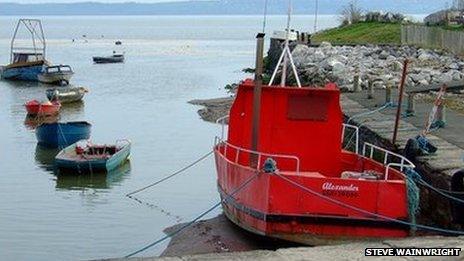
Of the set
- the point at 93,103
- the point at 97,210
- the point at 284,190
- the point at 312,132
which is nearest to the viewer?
the point at 284,190

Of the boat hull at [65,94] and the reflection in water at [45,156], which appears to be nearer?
the reflection in water at [45,156]

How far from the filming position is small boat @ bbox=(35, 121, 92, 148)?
28172 mm

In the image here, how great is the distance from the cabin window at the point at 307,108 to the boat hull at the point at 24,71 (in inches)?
1909

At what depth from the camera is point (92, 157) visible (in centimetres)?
2338

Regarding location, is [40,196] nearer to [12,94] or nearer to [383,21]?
[12,94]

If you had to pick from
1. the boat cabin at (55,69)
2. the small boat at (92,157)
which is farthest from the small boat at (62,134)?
the boat cabin at (55,69)

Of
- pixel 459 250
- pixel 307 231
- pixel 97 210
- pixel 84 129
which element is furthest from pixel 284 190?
pixel 84 129

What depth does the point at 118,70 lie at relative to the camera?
76062 mm

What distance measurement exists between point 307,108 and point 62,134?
1502 centimetres

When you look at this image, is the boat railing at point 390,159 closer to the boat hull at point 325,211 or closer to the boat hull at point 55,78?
the boat hull at point 325,211

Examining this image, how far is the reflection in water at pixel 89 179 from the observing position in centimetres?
2205

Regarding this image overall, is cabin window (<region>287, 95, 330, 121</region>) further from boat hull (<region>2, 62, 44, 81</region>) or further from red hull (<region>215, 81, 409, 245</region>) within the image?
boat hull (<region>2, 62, 44, 81</region>)

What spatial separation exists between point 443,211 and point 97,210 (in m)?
8.53

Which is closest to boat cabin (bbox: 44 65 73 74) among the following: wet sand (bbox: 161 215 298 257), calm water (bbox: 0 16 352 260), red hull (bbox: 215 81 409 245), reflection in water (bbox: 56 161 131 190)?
calm water (bbox: 0 16 352 260)
